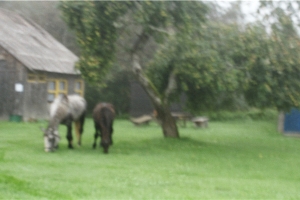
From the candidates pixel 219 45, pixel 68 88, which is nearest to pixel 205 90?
pixel 219 45

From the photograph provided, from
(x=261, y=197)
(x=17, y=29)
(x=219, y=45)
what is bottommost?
(x=261, y=197)

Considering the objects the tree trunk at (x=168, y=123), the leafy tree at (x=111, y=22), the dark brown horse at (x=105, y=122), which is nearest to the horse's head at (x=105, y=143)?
the dark brown horse at (x=105, y=122)

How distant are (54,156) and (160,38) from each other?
508 centimetres

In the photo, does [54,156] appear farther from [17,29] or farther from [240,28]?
[17,29]

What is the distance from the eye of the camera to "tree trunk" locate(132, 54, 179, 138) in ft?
60.4

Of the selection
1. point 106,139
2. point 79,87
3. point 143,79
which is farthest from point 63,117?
point 79,87

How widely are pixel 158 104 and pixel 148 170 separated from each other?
6.69m

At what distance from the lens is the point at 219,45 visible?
60.5ft

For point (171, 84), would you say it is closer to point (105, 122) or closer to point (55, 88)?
point (105, 122)

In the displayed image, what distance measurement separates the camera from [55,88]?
3055cm

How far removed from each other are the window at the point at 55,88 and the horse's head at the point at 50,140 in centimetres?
1457

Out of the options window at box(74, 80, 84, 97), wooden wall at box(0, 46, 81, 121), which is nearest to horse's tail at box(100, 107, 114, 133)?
wooden wall at box(0, 46, 81, 121)

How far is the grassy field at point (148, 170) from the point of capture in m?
9.56

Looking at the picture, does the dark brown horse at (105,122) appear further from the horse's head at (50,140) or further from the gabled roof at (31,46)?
the gabled roof at (31,46)
